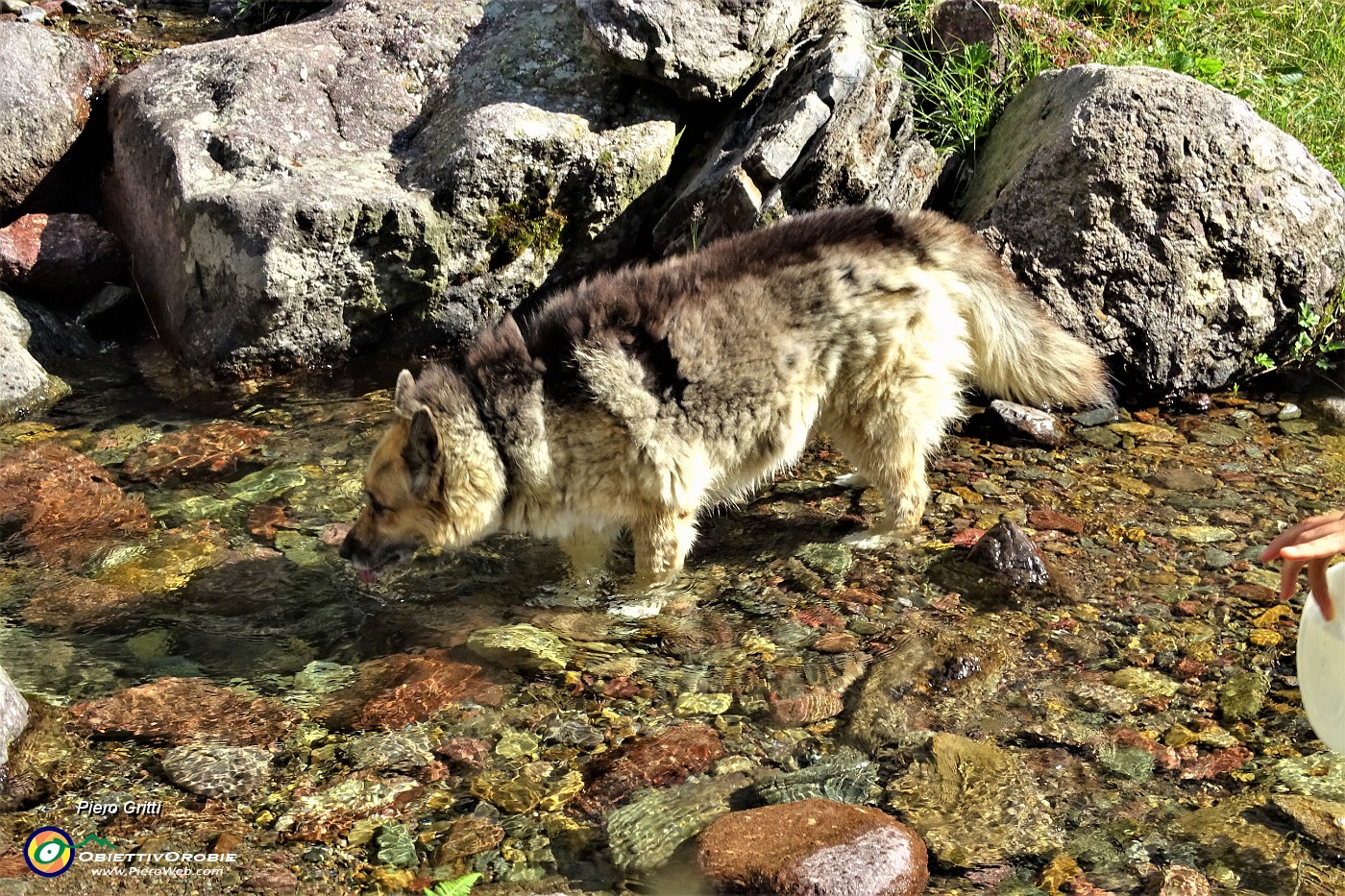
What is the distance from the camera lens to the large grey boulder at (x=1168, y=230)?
659cm

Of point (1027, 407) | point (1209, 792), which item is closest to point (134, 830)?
point (1209, 792)

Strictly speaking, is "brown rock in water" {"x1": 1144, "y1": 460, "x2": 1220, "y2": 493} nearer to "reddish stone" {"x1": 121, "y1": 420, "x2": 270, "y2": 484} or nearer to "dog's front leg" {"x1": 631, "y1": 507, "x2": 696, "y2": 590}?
"dog's front leg" {"x1": 631, "y1": 507, "x2": 696, "y2": 590}

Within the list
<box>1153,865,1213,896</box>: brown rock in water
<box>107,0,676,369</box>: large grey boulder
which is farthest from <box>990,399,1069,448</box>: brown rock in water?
<box>1153,865,1213,896</box>: brown rock in water

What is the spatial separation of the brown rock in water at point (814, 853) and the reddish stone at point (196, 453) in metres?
3.83

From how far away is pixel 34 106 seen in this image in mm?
7996

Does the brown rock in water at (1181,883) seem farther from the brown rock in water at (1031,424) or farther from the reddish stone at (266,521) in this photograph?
the reddish stone at (266,521)

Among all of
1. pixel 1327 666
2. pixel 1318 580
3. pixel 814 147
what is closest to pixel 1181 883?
pixel 1327 666

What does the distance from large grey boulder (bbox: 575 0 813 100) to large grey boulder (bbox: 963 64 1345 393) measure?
6.61 ft

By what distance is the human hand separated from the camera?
250 centimetres

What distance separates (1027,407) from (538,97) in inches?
152

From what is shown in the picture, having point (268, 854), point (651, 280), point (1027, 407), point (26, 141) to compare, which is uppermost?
point (26, 141)

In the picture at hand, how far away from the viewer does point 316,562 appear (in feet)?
17.8

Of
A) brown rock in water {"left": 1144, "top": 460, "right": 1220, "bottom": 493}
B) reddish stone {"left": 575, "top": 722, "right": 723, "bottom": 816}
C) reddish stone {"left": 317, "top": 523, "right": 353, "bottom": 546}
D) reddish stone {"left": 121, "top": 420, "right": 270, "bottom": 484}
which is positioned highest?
reddish stone {"left": 121, "top": 420, "right": 270, "bottom": 484}

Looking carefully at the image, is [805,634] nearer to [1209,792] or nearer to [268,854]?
[1209,792]
